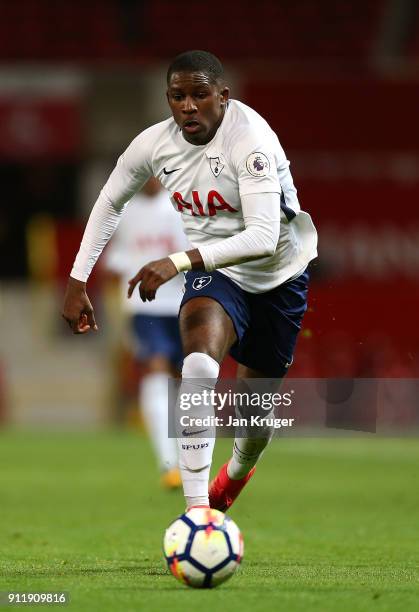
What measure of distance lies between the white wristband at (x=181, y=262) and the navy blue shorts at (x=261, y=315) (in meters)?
0.53

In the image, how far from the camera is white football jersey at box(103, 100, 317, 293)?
5297 mm

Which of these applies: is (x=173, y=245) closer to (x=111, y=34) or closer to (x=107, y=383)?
(x=107, y=383)

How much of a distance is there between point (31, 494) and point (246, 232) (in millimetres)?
4570

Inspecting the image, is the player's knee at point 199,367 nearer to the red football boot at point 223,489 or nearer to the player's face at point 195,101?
the player's face at point 195,101

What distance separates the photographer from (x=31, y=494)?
920 cm

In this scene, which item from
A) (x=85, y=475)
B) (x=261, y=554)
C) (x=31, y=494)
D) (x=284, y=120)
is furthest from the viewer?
(x=284, y=120)

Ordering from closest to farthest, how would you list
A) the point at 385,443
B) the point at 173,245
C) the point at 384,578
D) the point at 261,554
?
the point at 384,578, the point at 261,554, the point at 173,245, the point at 385,443

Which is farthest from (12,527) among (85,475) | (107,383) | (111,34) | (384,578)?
(111,34)

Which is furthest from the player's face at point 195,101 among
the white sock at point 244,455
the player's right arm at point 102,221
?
the white sock at point 244,455

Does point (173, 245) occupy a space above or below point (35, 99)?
below

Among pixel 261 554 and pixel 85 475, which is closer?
pixel 261 554

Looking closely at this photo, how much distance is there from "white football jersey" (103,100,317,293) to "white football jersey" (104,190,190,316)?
3.96m

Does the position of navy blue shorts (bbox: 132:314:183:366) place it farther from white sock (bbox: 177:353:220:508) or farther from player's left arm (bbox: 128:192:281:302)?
white sock (bbox: 177:353:220:508)

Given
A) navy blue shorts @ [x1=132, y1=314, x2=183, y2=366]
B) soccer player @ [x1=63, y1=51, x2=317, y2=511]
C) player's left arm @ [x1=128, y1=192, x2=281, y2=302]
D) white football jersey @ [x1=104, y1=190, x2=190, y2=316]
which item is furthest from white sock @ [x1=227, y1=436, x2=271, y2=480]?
navy blue shorts @ [x1=132, y1=314, x2=183, y2=366]
